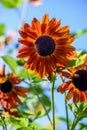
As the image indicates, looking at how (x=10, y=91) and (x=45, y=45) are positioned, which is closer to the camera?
(x=45, y=45)

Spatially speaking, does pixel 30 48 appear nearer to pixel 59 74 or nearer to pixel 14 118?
pixel 59 74

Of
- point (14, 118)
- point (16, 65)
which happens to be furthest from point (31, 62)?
point (14, 118)

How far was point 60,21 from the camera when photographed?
1175mm

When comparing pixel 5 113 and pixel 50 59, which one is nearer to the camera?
pixel 50 59

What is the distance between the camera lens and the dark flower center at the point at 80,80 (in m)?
1.23

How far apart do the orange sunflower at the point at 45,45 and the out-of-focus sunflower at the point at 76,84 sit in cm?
5

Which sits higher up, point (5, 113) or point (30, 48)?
point (30, 48)

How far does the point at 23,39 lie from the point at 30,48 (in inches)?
2.2

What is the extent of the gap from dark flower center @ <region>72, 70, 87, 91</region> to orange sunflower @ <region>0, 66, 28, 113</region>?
10.2 inches

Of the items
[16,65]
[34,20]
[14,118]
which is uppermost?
[34,20]

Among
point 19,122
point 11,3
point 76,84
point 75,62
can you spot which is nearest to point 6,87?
point 19,122

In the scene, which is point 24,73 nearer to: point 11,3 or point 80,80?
point 80,80

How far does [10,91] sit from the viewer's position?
1500 mm

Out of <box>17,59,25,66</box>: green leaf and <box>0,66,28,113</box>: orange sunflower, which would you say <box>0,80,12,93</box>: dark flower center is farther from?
<box>17,59,25,66</box>: green leaf
